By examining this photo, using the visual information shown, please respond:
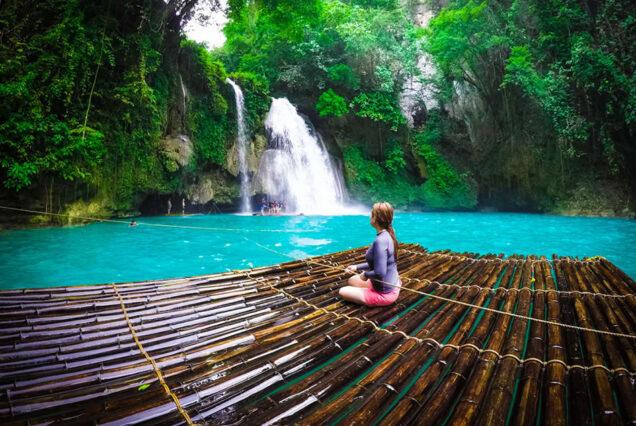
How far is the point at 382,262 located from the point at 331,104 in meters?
16.4

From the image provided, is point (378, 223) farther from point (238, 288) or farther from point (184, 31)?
point (184, 31)

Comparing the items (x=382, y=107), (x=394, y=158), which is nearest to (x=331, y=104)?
(x=382, y=107)

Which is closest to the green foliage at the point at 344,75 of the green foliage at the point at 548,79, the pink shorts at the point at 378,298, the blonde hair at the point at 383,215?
the green foliage at the point at 548,79

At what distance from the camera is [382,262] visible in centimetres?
268

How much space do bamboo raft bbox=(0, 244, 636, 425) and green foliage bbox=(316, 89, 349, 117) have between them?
15783mm

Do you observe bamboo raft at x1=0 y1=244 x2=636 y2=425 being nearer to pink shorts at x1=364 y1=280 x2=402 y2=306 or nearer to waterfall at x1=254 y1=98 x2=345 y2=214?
pink shorts at x1=364 y1=280 x2=402 y2=306

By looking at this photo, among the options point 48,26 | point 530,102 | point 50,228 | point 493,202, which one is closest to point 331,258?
Result: point 50,228

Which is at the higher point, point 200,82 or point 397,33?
point 397,33

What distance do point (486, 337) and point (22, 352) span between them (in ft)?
10.3

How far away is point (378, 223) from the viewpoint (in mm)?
2734

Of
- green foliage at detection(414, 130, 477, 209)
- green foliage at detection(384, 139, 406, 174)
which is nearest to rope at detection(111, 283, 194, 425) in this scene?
green foliage at detection(384, 139, 406, 174)

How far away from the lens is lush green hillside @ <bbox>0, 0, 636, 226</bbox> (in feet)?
28.7

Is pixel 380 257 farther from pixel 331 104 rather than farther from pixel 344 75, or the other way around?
pixel 344 75

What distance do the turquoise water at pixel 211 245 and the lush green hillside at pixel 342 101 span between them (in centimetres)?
266
